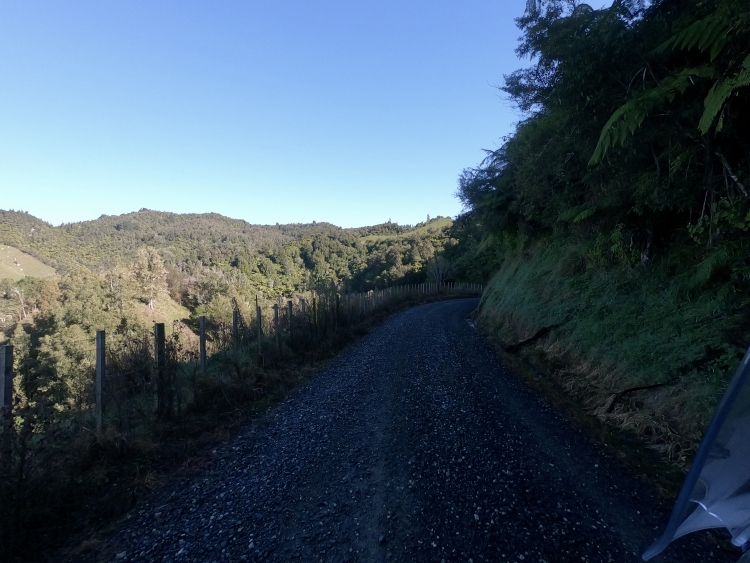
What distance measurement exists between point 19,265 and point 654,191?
86502mm

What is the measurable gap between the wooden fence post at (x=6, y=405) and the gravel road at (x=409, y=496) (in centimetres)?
116

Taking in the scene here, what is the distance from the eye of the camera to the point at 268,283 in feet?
261

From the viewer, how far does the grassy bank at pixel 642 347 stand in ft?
13.8

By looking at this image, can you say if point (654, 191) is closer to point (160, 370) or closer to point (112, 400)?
point (160, 370)

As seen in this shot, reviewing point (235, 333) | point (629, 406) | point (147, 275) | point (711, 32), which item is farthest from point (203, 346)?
point (147, 275)

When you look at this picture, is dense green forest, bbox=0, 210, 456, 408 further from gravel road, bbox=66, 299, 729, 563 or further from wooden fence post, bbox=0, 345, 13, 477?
gravel road, bbox=66, 299, 729, 563

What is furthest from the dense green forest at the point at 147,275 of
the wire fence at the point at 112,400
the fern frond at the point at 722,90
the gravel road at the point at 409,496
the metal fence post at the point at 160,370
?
the fern frond at the point at 722,90

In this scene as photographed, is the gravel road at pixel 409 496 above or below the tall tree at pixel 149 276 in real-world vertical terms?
below

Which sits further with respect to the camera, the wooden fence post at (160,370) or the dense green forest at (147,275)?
the dense green forest at (147,275)

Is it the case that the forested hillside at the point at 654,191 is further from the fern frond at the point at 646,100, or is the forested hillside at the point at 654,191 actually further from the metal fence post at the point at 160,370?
the metal fence post at the point at 160,370

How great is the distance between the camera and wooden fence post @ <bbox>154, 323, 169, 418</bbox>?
213 inches

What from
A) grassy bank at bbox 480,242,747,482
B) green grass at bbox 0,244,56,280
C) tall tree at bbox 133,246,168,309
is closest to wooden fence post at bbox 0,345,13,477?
grassy bank at bbox 480,242,747,482

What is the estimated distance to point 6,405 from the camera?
3611mm

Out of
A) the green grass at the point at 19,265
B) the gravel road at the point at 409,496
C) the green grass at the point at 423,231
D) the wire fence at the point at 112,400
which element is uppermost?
the green grass at the point at 423,231
